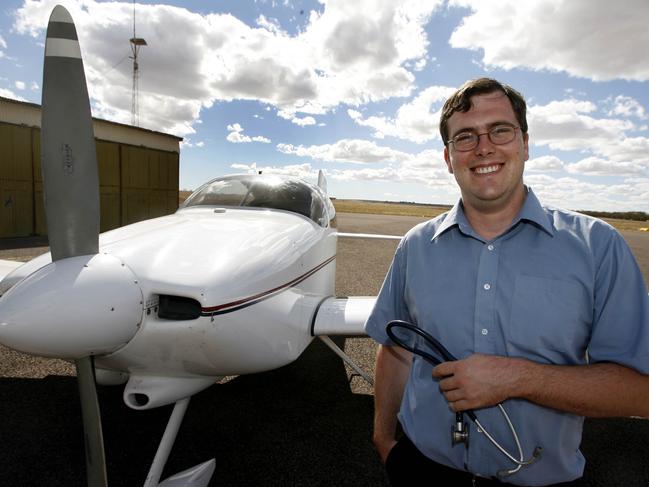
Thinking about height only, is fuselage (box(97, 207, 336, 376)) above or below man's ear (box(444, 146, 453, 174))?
below

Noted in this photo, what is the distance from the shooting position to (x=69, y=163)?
7.09 feet

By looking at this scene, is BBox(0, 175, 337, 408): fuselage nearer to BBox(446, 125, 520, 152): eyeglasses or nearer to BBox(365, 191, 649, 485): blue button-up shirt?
BBox(365, 191, 649, 485): blue button-up shirt

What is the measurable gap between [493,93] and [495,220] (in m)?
0.45

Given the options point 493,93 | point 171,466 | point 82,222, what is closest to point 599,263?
point 493,93

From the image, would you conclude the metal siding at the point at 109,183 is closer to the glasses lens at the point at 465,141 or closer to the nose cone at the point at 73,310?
the nose cone at the point at 73,310

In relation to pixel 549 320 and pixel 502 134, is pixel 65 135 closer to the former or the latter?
pixel 502 134

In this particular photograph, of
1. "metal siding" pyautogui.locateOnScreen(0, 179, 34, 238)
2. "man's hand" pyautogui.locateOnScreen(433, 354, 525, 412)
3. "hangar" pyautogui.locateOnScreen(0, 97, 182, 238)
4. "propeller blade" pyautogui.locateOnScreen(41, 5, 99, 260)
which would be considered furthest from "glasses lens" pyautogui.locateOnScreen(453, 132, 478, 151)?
"metal siding" pyautogui.locateOnScreen(0, 179, 34, 238)

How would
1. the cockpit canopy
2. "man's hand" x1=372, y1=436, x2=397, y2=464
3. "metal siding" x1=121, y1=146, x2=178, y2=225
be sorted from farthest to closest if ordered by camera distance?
"metal siding" x1=121, y1=146, x2=178, y2=225, the cockpit canopy, "man's hand" x1=372, y1=436, x2=397, y2=464

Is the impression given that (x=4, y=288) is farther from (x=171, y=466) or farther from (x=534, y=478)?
(x=534, y=478)

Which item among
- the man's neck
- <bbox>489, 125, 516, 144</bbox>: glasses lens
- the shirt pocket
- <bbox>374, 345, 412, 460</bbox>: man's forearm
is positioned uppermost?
<bbox>489, 125, 516, 144</bbox>: glasses lens

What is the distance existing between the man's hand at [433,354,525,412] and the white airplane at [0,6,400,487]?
1281 mm

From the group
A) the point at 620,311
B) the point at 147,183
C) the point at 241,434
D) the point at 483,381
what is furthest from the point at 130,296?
the point at 147,183

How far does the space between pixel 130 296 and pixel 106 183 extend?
17.1 meters

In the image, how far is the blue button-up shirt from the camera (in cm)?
119
